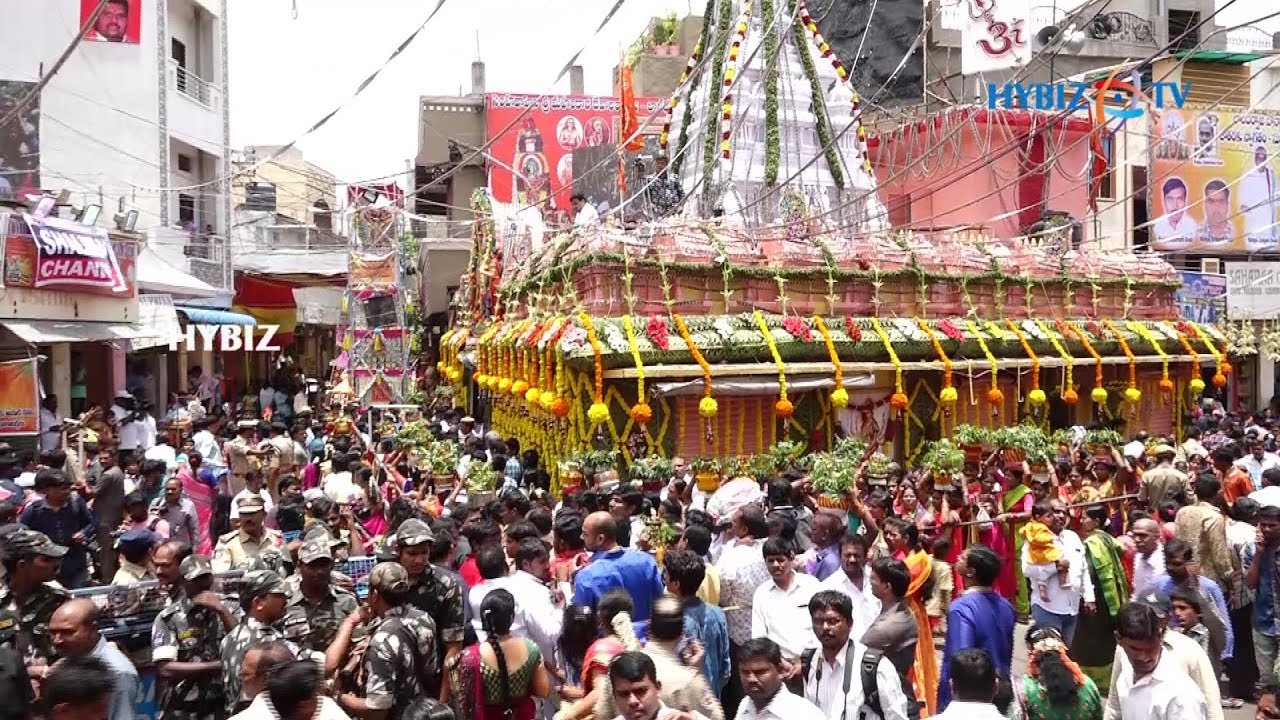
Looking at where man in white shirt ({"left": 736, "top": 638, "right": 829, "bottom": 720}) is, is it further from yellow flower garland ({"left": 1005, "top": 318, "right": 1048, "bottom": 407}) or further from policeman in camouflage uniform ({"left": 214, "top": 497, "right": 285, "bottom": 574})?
yellow flower garland ({"left": 1005, "top": 318, "right": 1048, "bottom": 407})

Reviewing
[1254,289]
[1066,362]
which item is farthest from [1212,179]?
[1066,362]

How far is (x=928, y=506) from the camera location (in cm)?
1059

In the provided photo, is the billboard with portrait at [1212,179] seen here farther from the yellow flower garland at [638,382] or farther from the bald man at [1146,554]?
the bald man at [1146,554]

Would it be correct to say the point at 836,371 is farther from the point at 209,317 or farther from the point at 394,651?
the point at 209,317

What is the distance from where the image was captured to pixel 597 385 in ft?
49.4

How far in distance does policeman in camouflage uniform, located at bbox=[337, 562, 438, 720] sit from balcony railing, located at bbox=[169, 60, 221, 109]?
75.4 feet

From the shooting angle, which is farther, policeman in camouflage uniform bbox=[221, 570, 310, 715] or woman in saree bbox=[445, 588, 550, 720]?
woman in saree bbox=[445, 588, 550, 720]

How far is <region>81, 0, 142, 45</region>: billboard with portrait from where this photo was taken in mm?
22984

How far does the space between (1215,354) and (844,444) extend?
12.4 metres

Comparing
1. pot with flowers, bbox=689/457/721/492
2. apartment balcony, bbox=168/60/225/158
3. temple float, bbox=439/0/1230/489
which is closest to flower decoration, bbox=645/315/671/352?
temple float, bbox=439/0/1230/489

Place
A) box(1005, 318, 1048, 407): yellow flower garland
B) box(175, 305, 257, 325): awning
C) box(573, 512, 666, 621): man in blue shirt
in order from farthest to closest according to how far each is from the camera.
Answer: box(175, 305, 257, 325): awning, box(1005, 318, 1048, 407): yellow flower garland, box(573, 512, 666, 621): man in blue shirt

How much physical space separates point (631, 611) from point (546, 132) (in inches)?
1549

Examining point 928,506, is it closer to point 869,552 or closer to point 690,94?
point 869,552

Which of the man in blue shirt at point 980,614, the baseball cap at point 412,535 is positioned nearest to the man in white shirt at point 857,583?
the man in blue shirt at point 980,614
